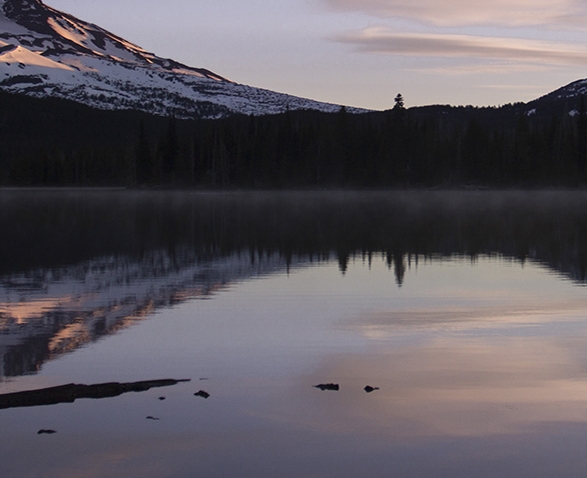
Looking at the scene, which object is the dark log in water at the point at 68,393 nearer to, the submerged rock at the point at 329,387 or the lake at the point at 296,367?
the lake at the point at 296,367

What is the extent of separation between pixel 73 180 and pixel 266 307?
148 meters

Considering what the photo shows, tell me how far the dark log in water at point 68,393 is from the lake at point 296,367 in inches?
1.4

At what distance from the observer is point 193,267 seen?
2209 centimetres

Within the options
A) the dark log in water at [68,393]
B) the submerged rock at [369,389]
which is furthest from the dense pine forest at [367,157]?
the dark log in water at [68,393]

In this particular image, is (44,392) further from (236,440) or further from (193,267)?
(193,267)

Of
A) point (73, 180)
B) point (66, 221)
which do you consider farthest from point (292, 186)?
point (66, 221)

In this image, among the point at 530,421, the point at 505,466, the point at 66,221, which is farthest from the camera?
the point at 66,221

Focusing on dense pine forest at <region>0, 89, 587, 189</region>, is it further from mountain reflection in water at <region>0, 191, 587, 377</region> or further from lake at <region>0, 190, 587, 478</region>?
lake at <region>0, 190, 587, 478</region>

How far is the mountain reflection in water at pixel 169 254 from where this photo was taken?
14.0m

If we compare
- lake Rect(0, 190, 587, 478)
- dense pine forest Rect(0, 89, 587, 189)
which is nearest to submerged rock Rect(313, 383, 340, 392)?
lake Rect(0, 190, 587, 478)

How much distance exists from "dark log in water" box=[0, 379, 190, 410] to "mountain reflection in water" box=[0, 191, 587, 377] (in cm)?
124

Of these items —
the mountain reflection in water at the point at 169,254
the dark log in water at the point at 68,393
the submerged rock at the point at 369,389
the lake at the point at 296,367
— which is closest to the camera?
the lake at the point at 296,367

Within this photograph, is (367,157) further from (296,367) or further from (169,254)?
(296,367)

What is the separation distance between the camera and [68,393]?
9.27m
